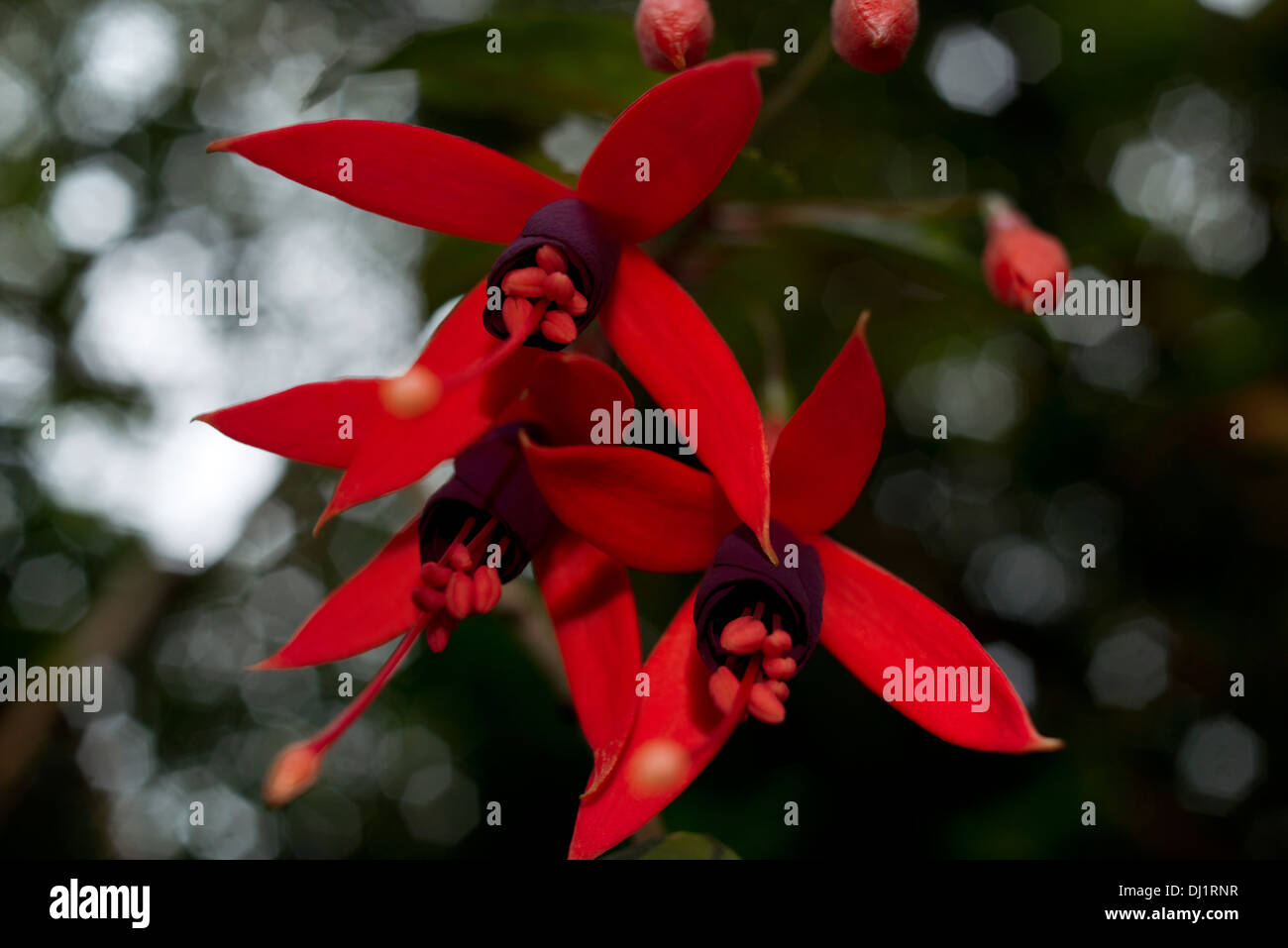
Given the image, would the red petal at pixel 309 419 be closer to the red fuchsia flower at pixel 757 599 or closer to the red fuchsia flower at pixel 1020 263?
the red fuchsia flower at pixel 757 599

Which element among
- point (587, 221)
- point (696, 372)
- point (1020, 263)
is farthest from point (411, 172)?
point (1020, 263)

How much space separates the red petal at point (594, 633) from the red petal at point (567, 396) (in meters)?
0.08

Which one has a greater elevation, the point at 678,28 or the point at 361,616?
the point at 678,28

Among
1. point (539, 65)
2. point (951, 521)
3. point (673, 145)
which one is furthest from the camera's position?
point (951, 521)

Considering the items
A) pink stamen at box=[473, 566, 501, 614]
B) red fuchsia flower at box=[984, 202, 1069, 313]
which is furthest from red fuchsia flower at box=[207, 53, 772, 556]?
red fuchsia flower at box=[984, 202, 1069, 313]

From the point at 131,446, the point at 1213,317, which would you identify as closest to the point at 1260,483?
the point at 1213,317

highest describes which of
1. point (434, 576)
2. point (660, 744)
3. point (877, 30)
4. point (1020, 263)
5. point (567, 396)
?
point (877, 30)

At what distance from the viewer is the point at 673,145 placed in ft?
1.94

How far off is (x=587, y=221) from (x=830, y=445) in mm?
207

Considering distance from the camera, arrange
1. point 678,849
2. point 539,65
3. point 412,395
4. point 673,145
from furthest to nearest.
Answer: point 539,65 < point 678,849 < point 673,145 < point 412,395

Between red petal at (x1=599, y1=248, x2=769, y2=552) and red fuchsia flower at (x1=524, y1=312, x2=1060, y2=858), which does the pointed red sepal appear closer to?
red fuchsia flower at (x1=524, y1=312, x2=1060, y2=858)

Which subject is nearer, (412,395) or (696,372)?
(412,395)

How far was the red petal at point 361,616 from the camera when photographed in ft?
2.13

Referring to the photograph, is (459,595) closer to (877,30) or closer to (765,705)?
(765,705)
